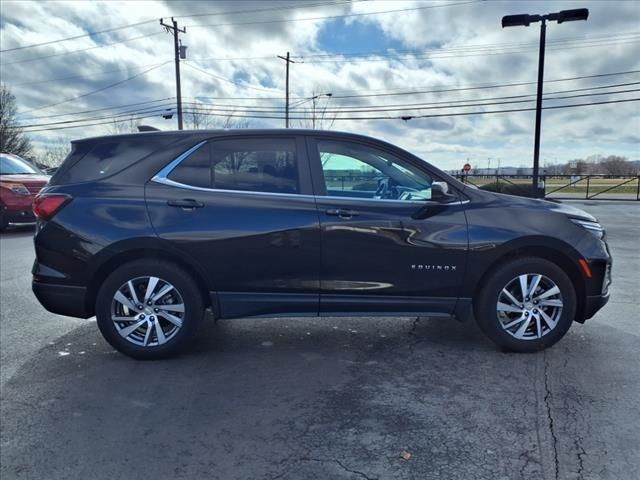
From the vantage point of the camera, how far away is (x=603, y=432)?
2.72m

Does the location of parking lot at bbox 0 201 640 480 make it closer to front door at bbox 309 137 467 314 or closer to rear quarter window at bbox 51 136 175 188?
front door at bbox 309 137 467 314

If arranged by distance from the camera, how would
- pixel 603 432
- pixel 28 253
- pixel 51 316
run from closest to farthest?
1. pixel 603 432
2. pixel 51 316
3. pixel 28 253

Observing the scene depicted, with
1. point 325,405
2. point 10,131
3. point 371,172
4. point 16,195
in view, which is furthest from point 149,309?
point 10,131

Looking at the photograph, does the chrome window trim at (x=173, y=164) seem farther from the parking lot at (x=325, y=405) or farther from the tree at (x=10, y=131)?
the tree at (x=10, y=131)

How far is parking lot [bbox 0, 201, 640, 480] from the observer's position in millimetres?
2484

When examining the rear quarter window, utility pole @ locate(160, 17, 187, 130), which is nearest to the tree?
utility pole @ locate(160, 17, 187, 130)

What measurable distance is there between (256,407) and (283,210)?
145cm

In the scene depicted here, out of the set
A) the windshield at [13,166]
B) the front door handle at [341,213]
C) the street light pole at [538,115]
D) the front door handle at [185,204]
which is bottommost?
the front door handle at [341,213]

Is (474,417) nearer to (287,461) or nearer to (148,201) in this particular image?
(287,461)

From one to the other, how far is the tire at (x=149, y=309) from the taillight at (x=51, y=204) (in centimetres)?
68

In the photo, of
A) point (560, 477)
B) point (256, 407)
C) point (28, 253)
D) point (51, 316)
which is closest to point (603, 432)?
point (560, 477)

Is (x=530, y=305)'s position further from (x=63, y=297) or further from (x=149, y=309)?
(x=63, y=297)

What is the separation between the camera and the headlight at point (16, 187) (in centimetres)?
1073

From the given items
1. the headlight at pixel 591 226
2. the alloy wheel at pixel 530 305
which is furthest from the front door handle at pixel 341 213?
the headlight at pixel 591 226
